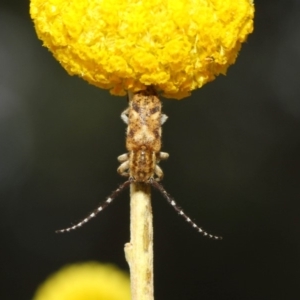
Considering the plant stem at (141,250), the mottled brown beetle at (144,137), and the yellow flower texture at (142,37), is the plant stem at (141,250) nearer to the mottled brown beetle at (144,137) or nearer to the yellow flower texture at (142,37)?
the mottled brown beetle at (144,137)

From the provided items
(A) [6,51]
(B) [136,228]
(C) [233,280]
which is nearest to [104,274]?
(B) [136,228]

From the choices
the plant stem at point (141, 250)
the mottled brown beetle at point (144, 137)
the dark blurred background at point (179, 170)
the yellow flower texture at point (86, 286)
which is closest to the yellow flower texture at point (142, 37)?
the mottled brown beetle at point (144, 137)

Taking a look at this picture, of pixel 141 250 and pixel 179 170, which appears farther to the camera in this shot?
pixel 179 170

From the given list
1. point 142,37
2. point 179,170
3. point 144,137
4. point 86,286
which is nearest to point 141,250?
point 144,137

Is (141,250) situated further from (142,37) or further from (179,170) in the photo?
(179,170)

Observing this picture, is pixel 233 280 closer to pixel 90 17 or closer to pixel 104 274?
pixel 104 274

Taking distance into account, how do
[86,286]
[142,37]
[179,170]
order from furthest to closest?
1. [179,170]
2. [86,286]
3. [142,37]
